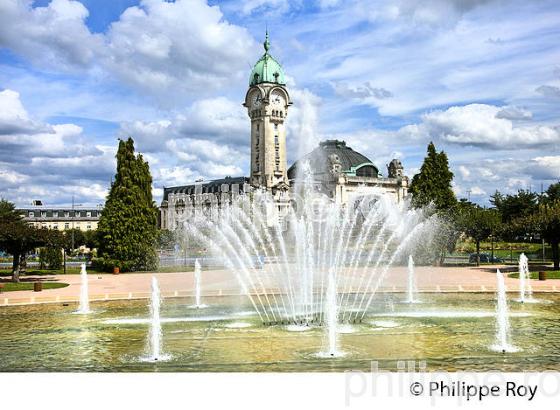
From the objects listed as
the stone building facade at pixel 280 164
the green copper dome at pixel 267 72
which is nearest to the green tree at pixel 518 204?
the stone building facade at pixel 280 164

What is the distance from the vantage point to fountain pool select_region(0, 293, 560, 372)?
1483cm

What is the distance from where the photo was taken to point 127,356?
16.2 m

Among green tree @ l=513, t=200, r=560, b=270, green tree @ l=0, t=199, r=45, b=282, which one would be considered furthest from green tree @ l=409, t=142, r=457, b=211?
green tree @ l=0, t=199, r=45, b=282

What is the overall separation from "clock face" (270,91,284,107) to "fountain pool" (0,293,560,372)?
319 feet

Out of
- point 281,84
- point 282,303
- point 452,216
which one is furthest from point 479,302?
point 281,84

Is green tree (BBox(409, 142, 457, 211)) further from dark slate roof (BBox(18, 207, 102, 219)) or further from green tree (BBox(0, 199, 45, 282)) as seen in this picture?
dark slate roof (BBox(18, 207, 102, 219))

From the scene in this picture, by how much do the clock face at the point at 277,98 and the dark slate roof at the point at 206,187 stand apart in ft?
65.0

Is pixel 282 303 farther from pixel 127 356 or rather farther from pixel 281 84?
pixel 281 84

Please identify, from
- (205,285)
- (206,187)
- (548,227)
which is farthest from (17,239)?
(206,187)

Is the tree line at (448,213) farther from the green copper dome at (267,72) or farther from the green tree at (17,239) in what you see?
the green copper dome at (267,72)

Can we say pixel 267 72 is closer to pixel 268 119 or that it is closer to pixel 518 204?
pixel 268 119

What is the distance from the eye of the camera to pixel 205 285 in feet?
119
